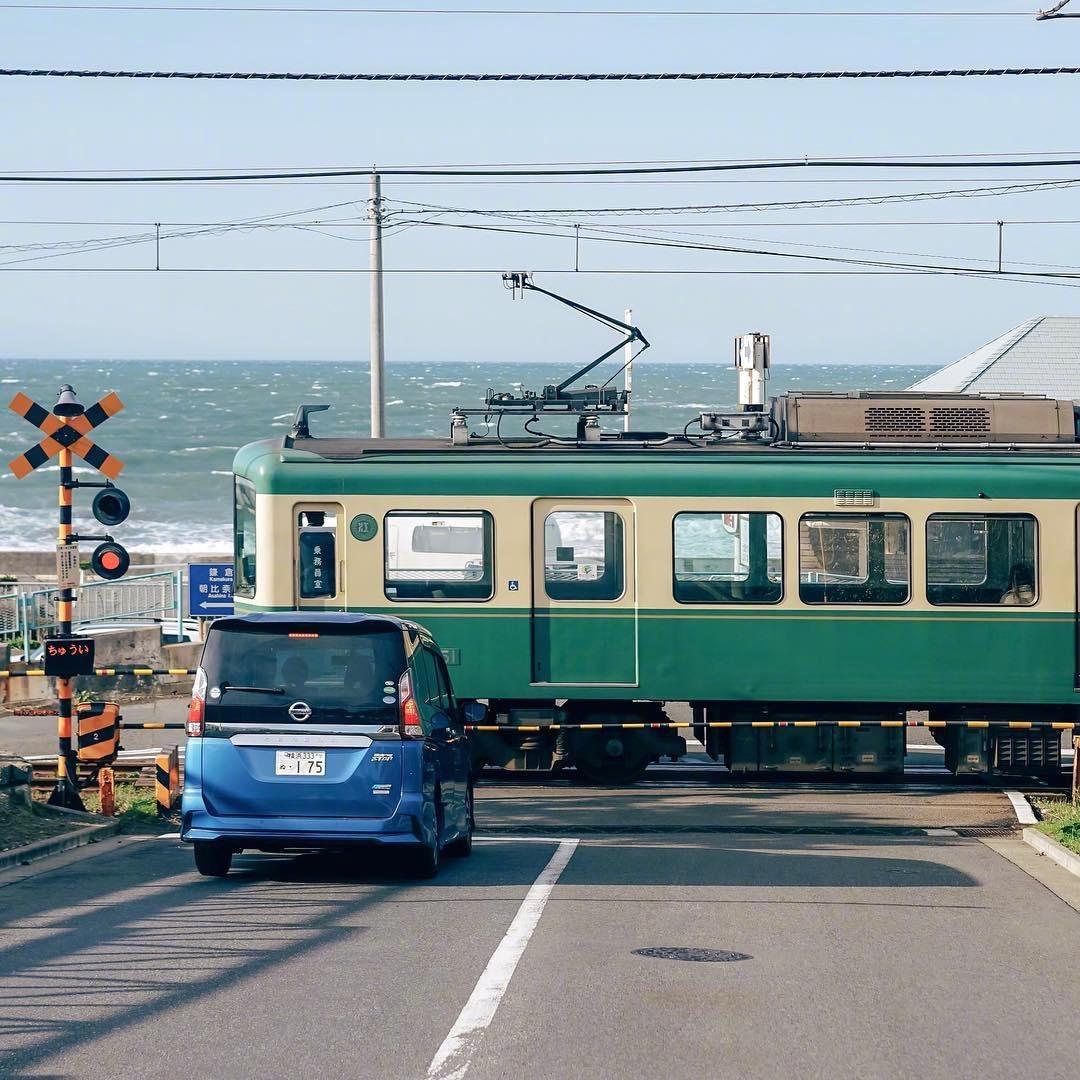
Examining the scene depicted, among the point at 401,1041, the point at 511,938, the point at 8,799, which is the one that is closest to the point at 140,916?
the point at 511,938

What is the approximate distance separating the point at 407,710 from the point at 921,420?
9.27m

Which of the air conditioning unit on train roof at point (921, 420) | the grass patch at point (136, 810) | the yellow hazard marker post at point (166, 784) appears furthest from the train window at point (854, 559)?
the grass patch at point (136, 810)

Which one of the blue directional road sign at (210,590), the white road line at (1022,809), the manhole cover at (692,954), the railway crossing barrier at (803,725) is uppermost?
the blue directional road sign at (210,590)

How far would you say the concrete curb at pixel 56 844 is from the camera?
12125mm

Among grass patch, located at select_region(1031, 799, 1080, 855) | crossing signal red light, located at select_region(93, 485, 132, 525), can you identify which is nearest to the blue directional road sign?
crossing signal red light, located at select_region(93, 485, 132, 525)

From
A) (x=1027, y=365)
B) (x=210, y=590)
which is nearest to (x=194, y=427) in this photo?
(x=1027, y=365)

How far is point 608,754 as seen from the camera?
18.6m

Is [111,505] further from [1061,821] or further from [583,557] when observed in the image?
[1061,821]

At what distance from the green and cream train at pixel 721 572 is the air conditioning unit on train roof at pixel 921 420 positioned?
210 mm

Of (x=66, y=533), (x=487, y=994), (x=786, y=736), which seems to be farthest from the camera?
(x=786, y=736)

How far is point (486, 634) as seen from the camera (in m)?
18.1

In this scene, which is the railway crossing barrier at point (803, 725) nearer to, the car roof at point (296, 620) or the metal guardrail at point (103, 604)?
the car roof at point (296, 620)

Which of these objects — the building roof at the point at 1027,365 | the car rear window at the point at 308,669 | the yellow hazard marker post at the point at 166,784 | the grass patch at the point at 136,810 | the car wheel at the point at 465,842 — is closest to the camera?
the car rear window at the point at 308,669

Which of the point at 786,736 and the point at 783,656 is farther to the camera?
the point at 786,736
